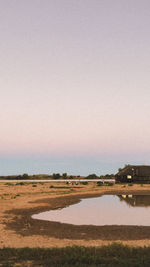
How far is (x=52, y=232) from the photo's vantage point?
24.7 m

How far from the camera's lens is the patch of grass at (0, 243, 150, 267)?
14.1m

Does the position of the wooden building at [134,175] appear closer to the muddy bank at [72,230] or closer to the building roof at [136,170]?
the building roof at [136,170]

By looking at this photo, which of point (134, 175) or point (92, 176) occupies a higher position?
point (134, 175)

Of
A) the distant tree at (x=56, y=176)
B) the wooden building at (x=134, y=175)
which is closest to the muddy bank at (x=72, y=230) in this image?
the wooden building at (x=134, y=175)

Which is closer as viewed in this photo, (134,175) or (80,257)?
(80,257)

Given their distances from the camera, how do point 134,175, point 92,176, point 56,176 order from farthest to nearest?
point 92,176
point 56,176
point 134,175

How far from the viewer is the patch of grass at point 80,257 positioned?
46.2ft

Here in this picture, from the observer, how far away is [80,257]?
14.9 meters

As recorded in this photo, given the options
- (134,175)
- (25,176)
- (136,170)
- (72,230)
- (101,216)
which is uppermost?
(136,170)

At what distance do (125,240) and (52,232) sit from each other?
653cm

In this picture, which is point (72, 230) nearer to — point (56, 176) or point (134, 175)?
point (134, 175)

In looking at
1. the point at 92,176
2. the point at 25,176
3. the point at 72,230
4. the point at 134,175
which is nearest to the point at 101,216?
the point at 72,230

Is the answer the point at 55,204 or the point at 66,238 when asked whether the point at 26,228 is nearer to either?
the point at 66,238

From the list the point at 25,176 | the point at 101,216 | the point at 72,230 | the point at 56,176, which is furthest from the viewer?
the point at 25,176
